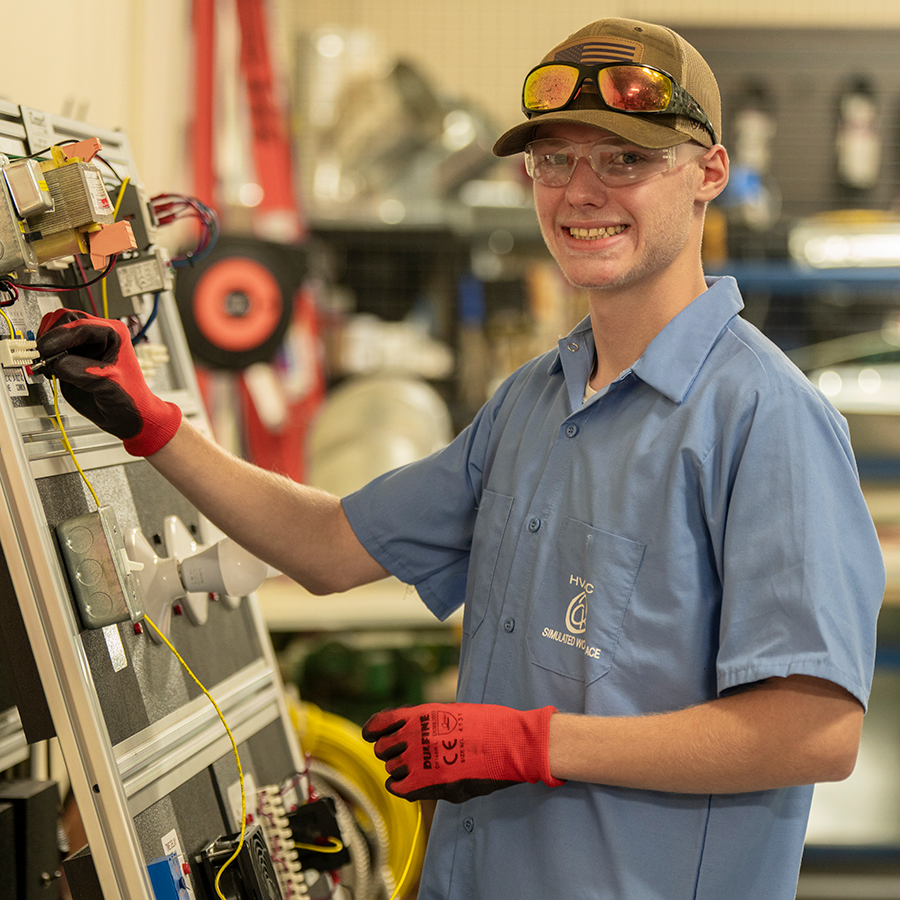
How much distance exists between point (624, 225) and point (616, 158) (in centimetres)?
9

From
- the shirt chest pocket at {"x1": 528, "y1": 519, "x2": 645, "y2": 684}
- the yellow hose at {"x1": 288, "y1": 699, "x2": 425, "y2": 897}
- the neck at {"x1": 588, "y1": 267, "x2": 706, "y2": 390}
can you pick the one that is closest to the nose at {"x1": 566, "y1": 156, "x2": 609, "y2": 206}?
the neck at {"x1": 588, "y1": 267, "x2": 706, "y2": 390}

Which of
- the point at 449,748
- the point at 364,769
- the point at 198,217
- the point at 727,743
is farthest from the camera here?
the point at 364,769

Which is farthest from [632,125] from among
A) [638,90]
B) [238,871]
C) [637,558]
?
[238,871]

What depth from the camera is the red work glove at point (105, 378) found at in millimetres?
1268

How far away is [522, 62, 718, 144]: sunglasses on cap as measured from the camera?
1.34m

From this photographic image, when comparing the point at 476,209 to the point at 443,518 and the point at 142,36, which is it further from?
the point at 443,518

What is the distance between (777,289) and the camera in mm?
4125

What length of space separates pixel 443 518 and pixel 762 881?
2.34ft

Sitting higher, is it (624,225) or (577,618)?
(624,225)

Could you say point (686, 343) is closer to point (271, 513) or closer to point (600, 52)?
point (600, 52)

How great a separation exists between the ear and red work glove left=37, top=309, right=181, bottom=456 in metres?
0.83

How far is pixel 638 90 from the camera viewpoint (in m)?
1.34

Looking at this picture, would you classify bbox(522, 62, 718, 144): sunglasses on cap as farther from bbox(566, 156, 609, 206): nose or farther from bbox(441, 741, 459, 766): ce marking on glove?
bbox(441, 741, 459, 766): ce marking on glove

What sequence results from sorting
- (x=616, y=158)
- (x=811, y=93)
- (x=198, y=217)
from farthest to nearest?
(x=811, y=93)
(x=198, y=217)
(x=616, y=158)
